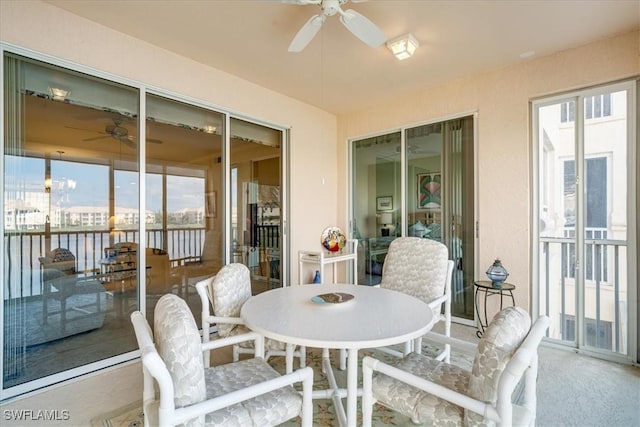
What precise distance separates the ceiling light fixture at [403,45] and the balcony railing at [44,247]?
2645 mm

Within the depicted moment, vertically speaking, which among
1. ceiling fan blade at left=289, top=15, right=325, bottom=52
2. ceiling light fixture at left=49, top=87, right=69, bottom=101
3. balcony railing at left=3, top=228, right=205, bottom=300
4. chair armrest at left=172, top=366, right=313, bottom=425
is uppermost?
ceiling fan blade at left=289, top=15, right=325, bottom=52

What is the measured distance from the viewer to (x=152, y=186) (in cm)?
293

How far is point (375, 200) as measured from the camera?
4.54 metres

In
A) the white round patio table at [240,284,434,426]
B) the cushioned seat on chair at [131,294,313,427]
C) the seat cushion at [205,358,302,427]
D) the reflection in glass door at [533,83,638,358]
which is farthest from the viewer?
the reflection in glass door at [533,83,638,358]

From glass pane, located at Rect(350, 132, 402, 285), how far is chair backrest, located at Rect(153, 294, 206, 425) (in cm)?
341

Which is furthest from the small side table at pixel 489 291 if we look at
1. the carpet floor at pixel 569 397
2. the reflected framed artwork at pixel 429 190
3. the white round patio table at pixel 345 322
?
the white round patio table at pixel 345 322

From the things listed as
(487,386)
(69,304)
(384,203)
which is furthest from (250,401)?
(384,203)

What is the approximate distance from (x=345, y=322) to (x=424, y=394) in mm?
460

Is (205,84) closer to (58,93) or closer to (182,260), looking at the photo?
(58,93)

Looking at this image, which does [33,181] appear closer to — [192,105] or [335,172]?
[192,105]

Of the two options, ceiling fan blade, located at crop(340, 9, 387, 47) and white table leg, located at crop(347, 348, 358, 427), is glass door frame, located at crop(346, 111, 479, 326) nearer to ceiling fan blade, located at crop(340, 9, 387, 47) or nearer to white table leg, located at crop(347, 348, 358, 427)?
ceiling fan blade, located at crop(340, 9, 387, 47)

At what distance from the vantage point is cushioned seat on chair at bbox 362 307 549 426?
3.38 feet

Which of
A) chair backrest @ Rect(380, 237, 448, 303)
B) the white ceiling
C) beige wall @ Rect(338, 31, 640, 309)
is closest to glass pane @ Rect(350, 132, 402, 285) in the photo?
beige wall @ Rect(338, 31, 640, 309)

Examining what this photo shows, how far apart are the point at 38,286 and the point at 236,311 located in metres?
1.53
